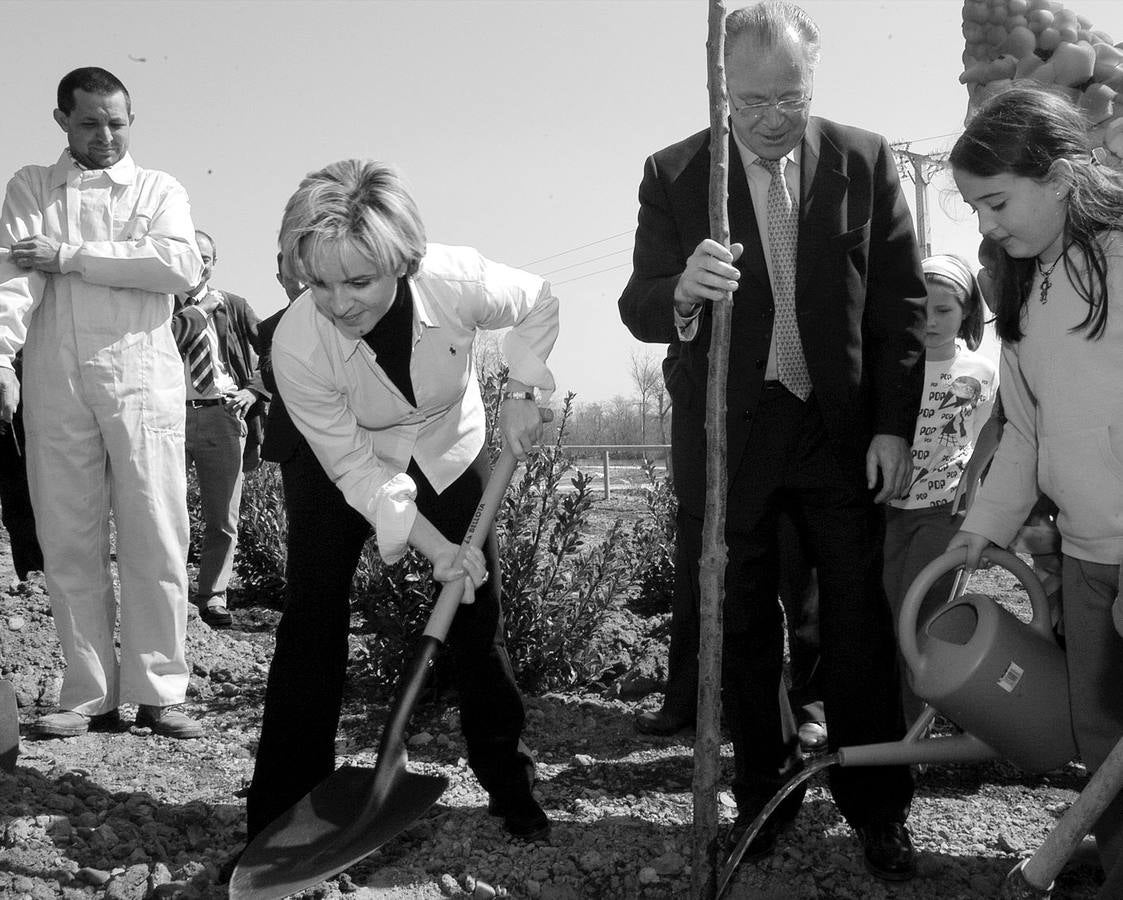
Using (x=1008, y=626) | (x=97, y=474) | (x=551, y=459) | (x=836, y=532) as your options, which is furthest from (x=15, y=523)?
(x=1008, y=626)

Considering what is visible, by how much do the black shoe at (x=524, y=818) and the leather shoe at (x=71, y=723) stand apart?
5.10 feet

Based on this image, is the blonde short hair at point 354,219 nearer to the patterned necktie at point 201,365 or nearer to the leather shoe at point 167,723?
the leather shoe at point 167,723

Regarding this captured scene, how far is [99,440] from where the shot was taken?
11.4 ft

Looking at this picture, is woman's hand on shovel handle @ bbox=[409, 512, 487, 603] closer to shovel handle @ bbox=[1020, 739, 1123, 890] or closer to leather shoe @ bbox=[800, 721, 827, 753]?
shovel handle @ bbox=[1020, 739, 1123, 890]

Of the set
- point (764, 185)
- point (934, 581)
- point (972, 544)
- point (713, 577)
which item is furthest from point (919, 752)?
point (764, 185)

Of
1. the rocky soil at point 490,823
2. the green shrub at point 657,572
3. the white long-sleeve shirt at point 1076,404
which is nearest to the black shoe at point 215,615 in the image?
the rocky soil at point 490,823

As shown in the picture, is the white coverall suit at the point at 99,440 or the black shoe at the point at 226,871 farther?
the white coverall suit at the point at 99,440

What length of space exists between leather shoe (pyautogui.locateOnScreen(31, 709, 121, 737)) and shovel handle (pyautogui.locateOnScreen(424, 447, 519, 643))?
5.14 ft

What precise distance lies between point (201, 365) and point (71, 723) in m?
2.27

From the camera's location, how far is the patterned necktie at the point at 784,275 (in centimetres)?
251

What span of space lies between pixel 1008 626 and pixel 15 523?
13.0ft

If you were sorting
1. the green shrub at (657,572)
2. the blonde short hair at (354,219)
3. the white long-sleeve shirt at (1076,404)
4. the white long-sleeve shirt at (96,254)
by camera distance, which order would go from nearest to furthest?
the white long-sleeve shirt at (1076,404) → the blonde short hair at (354,219) → the white long-sleeve shirt at (96,254) → the green shrub at (657,572)

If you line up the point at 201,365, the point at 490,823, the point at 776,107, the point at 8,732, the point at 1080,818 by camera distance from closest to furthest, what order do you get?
1. the point at 1080,818
2. the point at 776,107
3. the point at 490,823
4. the point at 8,732
5. the point at 201,365

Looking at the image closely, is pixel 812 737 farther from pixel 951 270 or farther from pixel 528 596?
pixel 951 270
